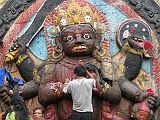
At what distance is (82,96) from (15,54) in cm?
131

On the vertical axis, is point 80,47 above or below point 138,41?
above

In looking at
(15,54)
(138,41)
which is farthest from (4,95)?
(138,41)

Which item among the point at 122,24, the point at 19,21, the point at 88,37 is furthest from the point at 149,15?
the point at 19,21

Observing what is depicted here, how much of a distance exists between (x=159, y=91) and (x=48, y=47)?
62.0 inches

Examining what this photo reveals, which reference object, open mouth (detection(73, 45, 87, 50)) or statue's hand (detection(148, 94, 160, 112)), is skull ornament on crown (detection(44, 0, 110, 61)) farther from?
statue's hand (detection(148, 94, 160, 112))

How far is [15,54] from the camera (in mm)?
9844

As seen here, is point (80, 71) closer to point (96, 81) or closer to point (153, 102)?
point (96, 81)

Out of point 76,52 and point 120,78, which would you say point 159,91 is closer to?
point 120,78

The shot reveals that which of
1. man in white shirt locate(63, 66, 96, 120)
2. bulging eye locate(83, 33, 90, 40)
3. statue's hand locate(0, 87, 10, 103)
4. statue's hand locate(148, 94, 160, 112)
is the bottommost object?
statue's hand locate(148, 94, 160, 112)

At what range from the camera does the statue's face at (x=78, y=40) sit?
9.55 metres

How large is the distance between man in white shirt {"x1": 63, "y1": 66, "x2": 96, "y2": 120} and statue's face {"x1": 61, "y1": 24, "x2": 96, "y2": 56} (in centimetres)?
51

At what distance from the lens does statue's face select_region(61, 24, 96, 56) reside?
31.3 feet

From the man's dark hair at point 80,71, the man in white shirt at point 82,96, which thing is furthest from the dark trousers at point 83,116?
the man's dark hair at point 80,71

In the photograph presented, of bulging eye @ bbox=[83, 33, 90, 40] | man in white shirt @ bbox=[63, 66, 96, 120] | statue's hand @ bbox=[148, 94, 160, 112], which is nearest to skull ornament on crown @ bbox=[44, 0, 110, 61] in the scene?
bulging eye @ bbox=[83, 33, 90, 40]
